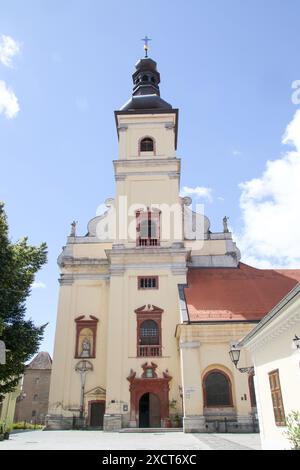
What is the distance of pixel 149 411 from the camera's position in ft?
77.3


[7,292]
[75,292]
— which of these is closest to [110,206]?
[75,292]

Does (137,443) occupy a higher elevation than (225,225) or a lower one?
lower

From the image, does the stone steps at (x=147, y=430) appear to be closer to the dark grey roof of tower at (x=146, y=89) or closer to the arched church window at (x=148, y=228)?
the arched church window at (x=148, y=228)

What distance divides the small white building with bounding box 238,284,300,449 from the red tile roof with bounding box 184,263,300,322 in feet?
35.3

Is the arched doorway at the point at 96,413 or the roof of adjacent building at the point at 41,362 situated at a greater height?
the roof of adjacent building at the point at 41,362

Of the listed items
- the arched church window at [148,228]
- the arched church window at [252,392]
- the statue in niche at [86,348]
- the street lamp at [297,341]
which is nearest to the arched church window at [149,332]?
the statue in niche at [86,348]

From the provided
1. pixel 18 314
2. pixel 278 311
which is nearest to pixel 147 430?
pixel 18 314

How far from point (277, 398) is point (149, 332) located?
14.5m

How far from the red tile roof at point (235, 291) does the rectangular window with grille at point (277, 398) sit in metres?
11.7

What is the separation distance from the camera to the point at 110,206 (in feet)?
99.3

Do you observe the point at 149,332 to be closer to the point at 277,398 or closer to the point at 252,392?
the point at 252,392

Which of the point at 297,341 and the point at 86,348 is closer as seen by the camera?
the point at 297,341

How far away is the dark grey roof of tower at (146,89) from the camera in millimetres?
31703

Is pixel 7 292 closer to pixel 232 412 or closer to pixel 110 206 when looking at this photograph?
pixel 232 412
